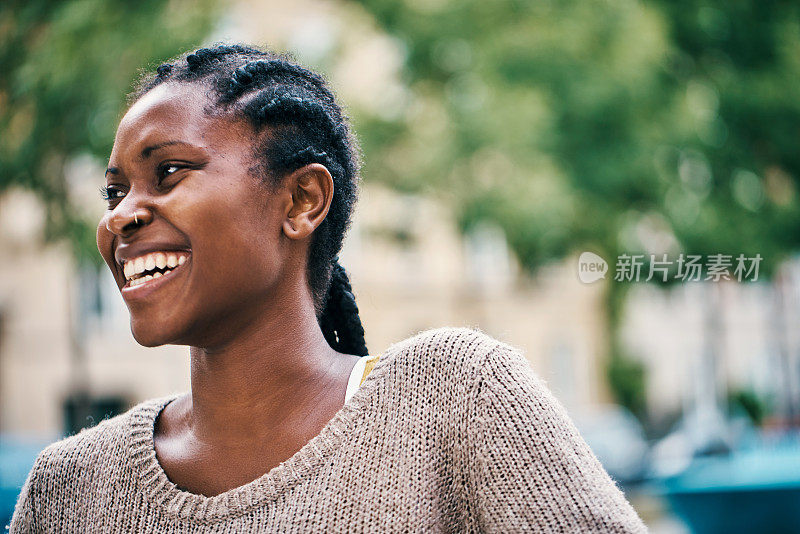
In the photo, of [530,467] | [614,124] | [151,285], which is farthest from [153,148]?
[614,124]

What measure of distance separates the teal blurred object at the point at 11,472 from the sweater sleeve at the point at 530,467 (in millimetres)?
5752

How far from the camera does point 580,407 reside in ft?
81.6

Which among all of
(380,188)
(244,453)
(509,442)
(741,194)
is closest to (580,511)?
(509,442)

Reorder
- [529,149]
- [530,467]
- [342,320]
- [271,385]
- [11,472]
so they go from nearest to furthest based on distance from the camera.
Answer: [530,467], [271,385], [342,320], [11,472], [529,149]

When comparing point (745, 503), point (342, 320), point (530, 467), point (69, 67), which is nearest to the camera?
point (530, 467)

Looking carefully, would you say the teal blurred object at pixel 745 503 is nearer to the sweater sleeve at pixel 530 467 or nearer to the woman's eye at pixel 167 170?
the sweater sleeve at pixel 530 467

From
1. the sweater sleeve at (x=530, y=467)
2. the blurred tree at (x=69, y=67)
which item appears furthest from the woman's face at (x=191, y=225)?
the blurred tree at (x=69, y=67)

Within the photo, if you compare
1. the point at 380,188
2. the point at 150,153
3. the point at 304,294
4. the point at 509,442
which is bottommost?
the point at 509,442

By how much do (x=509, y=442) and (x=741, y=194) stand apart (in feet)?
32.6

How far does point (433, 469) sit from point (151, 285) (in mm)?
616

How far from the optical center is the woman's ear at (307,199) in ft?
5.68

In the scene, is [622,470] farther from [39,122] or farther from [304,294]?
[304,294]

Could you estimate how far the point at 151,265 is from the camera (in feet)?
5.49

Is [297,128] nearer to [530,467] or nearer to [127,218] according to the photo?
[127,218]
